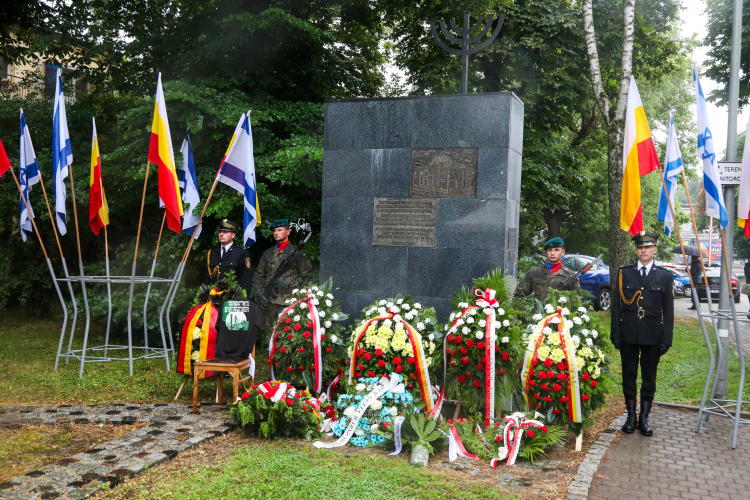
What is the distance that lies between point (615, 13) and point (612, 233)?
5490 mm

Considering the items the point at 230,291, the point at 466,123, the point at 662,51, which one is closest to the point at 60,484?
the point at 230,291

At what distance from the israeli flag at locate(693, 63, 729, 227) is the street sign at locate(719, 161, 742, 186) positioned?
104 centimetres

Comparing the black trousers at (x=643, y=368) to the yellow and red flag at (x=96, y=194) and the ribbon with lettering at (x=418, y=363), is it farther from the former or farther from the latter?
the yellow and red flag at (x=96, y=194)

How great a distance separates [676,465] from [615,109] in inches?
368

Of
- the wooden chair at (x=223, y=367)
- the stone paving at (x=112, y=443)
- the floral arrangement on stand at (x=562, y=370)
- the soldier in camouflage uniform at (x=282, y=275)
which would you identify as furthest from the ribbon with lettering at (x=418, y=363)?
the soldier in camouflage uniform at (x=282, y=275)

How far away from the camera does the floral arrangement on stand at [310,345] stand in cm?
A: 657

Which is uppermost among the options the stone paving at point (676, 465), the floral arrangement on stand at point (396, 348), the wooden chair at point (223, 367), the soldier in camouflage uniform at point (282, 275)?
the soldier in camouflage uniform at point (282, 275)

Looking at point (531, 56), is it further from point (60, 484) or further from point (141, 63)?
point (60, 484)

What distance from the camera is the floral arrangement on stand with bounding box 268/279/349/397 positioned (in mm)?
6566

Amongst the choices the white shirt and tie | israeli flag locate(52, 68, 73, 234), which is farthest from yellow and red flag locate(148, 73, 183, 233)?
the white shirt and tie

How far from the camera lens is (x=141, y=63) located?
1166 centimetres

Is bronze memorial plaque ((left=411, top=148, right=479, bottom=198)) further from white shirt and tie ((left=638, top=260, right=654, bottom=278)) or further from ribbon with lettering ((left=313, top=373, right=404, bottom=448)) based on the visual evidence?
ribbon with lettering ((left=313, top=373, right=404, bottom=448))

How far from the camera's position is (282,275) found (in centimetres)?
806

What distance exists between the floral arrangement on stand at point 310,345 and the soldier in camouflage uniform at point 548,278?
2.05 metres
